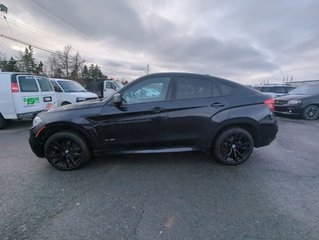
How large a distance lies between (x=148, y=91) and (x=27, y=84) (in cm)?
555

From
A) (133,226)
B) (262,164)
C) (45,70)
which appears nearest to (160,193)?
(133,226)

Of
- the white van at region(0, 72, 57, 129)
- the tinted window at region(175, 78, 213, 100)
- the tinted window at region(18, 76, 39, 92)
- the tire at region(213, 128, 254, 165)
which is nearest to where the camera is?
the tinted window at region(175, 78, 213, 100)

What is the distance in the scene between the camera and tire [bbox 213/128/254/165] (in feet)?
11.6

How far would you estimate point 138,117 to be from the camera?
3283mm

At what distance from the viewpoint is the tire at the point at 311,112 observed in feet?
27.9

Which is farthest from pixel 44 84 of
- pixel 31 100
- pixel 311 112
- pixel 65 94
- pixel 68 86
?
pixel 311 112

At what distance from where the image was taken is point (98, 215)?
7.50ft

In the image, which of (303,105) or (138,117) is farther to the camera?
(303,105)

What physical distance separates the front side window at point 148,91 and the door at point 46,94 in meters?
5.33

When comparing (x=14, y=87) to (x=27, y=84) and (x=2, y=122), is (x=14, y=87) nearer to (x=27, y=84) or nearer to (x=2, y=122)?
(x=27, y=84)

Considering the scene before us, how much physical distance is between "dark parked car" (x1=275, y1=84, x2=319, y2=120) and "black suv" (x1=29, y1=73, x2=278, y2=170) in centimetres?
628

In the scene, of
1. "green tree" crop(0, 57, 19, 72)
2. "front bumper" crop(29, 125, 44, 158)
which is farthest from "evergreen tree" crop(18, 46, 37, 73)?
"front bumper" crop(29, 125, 44, 158)

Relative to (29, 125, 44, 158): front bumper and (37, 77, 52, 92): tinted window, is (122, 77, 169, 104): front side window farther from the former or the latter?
(37, 77, 52, 92): tinted window

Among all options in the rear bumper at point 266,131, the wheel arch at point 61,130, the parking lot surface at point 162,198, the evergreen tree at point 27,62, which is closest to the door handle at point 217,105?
the rear bumper at point 266,131
